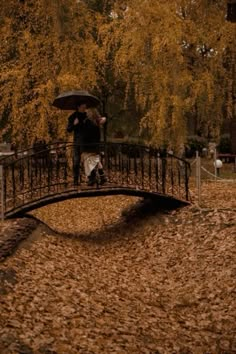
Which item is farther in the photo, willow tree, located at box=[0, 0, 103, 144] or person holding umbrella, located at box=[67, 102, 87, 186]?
willow tree, located at box=[0, 0, 103, 144]

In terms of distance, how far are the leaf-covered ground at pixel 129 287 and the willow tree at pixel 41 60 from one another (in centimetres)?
361

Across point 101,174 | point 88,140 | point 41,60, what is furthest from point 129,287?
point 41,60

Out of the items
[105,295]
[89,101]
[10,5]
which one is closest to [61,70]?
[10,5]

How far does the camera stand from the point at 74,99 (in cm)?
1056

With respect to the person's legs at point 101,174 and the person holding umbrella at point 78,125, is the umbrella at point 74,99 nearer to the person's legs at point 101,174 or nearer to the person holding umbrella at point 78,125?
the person holding umbrella at point 78,125

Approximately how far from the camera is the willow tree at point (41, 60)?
1347 cm

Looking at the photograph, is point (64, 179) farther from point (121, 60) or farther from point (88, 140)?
point (121, 60)

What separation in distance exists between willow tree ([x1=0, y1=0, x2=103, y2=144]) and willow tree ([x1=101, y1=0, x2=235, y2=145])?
0.92 m

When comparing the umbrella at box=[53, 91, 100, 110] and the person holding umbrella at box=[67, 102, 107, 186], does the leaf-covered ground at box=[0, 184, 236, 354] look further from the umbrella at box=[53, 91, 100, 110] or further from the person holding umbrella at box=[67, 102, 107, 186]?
the umbrella at box=[53, 91, 100, 110]

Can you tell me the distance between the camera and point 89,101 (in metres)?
10.7

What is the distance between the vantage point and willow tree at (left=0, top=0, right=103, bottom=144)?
44.2 ft

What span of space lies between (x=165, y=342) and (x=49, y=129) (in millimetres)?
9021

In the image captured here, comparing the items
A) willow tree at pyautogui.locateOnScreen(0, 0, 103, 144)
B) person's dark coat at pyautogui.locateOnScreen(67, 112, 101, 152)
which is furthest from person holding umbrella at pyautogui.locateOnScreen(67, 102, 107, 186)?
willow tree at pyautogui.locateOnScreen(0, 0, 103, 144)

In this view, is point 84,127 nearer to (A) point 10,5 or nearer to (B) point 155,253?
(B) point 155,253
